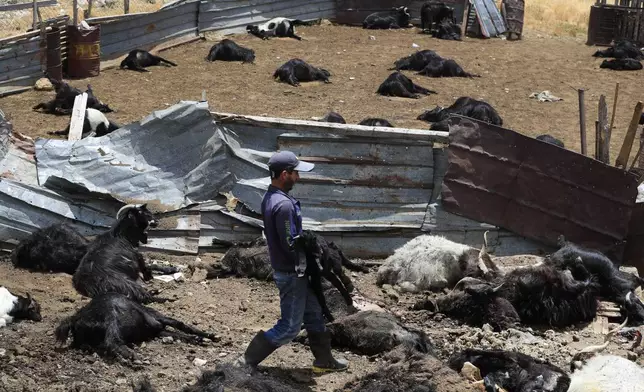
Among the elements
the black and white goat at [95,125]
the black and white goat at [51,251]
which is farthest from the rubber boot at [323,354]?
the black and white goat at [95,125]

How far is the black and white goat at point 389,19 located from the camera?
2869 centimetres

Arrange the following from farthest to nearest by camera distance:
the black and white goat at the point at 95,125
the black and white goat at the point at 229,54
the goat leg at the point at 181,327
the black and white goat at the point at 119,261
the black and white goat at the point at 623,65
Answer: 1. the black and white goat at the point at 623,65
2. the black and white goat at the point at 229,54
3. the black and white goat at the point at 95,125
4. the black and white goat at the point at 119,261
5. the goat leg at the point at 181,327

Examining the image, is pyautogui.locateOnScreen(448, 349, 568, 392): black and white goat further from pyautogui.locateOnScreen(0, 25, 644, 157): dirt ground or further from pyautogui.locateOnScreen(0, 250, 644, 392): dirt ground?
pyautogui.locateOnScreen(0, 25, 644, 157): dirt ground

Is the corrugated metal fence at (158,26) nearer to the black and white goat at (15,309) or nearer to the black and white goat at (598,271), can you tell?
the black and white goat at (15,309)

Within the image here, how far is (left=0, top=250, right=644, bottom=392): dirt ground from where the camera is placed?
25.7ft

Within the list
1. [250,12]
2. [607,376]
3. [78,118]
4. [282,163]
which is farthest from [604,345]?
[250,12]

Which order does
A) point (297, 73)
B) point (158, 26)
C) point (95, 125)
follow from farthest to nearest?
point (158, 26)
point (297, 73)
point (95, 125)

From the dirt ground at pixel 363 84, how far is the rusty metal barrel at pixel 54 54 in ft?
1.67

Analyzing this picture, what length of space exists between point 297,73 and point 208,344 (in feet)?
41.8

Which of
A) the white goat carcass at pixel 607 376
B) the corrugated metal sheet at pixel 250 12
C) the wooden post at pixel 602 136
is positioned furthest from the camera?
the corrugated metal sheet at pixel 250 12

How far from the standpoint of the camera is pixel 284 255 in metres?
7.65

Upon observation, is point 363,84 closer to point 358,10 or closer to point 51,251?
point 358,10

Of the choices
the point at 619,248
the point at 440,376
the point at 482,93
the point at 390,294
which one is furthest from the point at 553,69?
the point at 440,376

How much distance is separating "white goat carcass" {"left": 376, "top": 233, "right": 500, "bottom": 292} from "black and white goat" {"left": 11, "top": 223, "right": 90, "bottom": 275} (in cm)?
327
